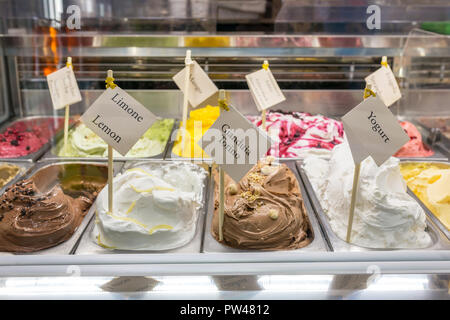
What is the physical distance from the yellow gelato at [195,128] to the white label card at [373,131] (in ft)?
3.58

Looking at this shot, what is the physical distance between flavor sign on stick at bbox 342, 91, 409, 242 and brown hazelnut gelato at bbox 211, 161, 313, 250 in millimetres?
377

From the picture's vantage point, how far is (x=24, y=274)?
1419 mm

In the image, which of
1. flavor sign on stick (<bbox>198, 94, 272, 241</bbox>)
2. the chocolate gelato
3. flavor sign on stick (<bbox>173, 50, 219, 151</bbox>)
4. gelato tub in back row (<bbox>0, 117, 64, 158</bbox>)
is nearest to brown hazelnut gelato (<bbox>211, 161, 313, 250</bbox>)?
flavor sign on stick (<bbox>198, 94, 272, 241</bbox>)

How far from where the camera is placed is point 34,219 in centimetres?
174

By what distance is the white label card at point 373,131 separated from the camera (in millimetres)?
1568

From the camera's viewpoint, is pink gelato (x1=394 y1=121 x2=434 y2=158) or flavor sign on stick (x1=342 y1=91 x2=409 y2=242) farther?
pink gelato (x1=394 y1=121 x2=434 y2=158)

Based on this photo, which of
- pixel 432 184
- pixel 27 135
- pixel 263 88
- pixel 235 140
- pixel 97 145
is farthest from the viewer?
pixel 27 135

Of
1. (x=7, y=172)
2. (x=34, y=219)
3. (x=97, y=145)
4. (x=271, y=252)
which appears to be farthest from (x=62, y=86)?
(x=271, y=252)

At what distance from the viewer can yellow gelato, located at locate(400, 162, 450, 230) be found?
201cm

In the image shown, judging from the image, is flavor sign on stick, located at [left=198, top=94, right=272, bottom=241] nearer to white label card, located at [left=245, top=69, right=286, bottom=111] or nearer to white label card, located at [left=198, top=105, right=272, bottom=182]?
white label card, located at [left=198, top=105, right=272, bottom=182]

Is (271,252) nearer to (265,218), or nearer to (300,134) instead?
(265,218)

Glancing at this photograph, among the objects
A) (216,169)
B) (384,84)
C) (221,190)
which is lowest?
(216,169)

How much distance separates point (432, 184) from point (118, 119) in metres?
1.52
